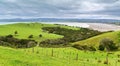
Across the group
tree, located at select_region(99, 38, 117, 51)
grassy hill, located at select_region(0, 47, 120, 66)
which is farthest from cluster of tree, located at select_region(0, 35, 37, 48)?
grassy hill, located at select_region(0, 47, 120, 66)

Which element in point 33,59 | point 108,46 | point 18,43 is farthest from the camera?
point 18,43

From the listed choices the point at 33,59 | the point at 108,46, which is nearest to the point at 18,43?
the point at 108,46

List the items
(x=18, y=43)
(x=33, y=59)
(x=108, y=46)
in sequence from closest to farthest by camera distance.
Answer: (x=33, y=59) → (x=108, y=46) → (x=18, y=43)

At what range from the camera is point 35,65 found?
3234 cm

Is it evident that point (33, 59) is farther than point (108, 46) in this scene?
No

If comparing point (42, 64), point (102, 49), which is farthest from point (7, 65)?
point (102, 49)

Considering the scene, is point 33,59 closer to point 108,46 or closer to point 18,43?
point 108,46

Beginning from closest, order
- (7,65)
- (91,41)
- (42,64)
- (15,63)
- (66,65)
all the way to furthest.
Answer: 1. (7,65)
2. (15,63)
3. (42,64)
4. (66,65)
5. (91,41)

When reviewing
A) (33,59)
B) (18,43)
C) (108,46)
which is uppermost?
(33,59)

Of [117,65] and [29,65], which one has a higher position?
[29,65]

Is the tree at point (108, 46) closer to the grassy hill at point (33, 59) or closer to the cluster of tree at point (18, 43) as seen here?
the cluster of tree at point (18, 43)

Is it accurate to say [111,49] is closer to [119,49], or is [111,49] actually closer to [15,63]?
[119,49]

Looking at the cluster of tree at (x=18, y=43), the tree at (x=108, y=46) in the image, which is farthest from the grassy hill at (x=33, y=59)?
the cluster of tree at (x=18, y=43)

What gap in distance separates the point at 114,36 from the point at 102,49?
33636 millimetres
